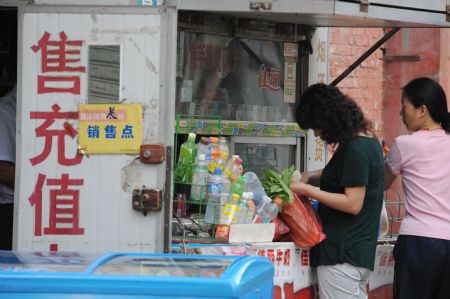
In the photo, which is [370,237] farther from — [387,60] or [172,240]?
[387,60]

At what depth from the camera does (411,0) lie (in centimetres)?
522

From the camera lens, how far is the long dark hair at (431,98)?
4797mm

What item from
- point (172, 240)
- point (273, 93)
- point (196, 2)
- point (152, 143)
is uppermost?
point (196, 2)

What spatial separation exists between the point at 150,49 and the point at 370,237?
160 cm

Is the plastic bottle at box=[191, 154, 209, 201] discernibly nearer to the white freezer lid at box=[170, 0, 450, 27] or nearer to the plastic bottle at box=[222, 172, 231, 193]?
the plastic bottle at box=[222, 172, 231, 193]

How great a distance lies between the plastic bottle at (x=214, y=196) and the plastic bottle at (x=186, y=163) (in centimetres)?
→ 20

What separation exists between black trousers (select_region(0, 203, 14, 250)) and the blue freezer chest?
183cm

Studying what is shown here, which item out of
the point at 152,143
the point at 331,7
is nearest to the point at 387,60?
the point at 331,7

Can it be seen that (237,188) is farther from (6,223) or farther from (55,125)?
(6,223)

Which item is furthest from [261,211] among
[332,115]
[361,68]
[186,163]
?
[361,68]

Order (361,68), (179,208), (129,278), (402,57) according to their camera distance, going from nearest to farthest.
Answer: (129,278)
(179,208)
(361,68)
(402,57)

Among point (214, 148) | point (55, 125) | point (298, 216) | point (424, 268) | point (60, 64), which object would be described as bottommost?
point (424, 268)

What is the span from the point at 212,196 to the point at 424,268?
1272 millimetres

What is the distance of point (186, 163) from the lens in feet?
16.1
